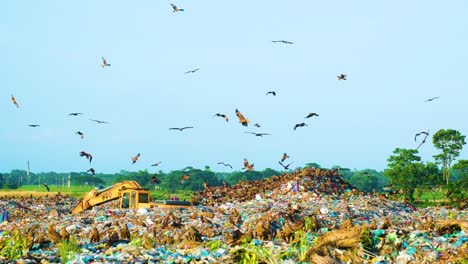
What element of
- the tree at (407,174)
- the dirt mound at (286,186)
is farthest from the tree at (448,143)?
the dirt mound at (286,186)

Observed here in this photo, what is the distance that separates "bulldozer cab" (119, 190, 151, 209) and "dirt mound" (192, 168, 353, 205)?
14.5 feet

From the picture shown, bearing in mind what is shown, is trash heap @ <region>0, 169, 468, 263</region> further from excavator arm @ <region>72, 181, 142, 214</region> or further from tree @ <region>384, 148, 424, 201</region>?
tree @ <region>384, 148, 424, 201</region>

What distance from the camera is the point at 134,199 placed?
20.8 m

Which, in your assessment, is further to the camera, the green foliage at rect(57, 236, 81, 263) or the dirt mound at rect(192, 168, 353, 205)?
the dirt mound at rect(192, 168, 353, 205)

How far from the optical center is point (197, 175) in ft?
269

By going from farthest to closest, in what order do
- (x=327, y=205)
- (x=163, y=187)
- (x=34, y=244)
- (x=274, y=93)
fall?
(x=163, y=187), (x=327, y=205), (x=274, y=93), (x=34, y=244)

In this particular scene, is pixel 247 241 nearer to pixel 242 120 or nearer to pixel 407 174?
pixel 242 120

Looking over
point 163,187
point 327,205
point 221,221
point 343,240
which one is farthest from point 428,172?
point 163,187

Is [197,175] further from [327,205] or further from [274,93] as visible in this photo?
[274,93]

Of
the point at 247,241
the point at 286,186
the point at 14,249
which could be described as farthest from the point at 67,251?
the point at 286,186

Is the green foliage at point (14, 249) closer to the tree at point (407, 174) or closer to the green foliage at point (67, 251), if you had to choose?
the green foliage at point (67, 251)

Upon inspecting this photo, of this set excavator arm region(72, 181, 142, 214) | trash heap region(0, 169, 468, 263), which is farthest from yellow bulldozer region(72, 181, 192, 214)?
trash heap region(0, 169, 468, 263)

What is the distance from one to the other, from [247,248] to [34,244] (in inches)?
167

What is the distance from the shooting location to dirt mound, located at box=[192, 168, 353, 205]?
23297mm
